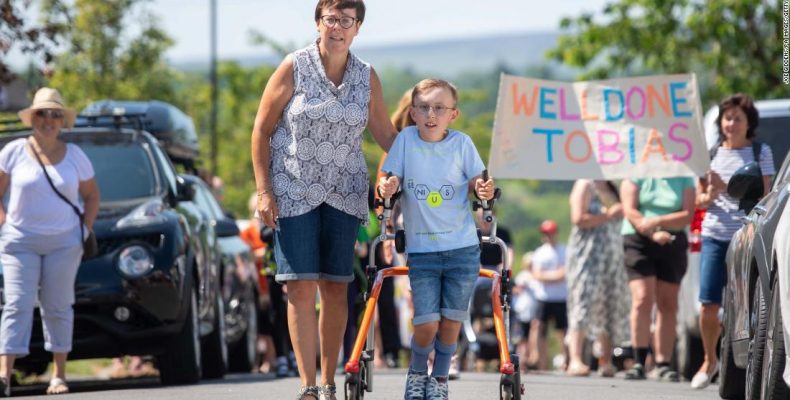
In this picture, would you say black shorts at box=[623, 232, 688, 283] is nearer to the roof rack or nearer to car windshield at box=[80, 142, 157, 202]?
car windshield at box=[80, 142, 157, 202]

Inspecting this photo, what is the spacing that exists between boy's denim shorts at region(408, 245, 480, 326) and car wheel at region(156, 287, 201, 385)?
13.8 ft

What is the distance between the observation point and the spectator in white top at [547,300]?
64.4 feet

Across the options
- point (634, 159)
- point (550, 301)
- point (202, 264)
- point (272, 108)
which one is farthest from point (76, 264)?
point (550, 301)

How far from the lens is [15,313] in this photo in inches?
456

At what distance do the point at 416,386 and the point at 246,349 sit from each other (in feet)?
27.6

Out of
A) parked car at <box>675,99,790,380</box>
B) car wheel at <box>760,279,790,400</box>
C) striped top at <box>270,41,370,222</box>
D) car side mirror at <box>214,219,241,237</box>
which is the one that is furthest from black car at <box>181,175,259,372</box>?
car wheel at <box>760,279,790,400</box>

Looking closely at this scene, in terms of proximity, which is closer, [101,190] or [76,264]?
[76,264]

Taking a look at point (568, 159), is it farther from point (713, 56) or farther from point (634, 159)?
point (713, 56)

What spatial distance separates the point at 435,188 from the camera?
8.40m

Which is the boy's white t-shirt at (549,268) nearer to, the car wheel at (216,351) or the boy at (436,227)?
the car wheel at (216,351)

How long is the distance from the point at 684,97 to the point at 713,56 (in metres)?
17.6

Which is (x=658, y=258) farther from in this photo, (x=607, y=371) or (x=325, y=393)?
(x=325, y=393)

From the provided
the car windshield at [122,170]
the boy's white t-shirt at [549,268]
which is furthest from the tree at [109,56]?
the car windshield at [122,170]

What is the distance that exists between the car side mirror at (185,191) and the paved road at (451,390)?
132 cm
